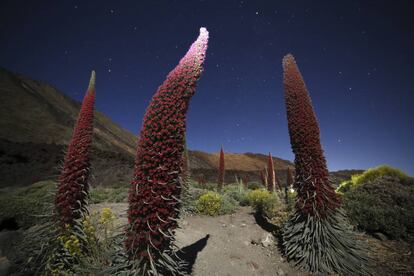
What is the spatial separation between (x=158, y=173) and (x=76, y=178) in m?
1.47

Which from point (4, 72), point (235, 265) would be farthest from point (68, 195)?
point (4, 72)

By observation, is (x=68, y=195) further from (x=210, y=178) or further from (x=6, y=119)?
(x=6, y=119)

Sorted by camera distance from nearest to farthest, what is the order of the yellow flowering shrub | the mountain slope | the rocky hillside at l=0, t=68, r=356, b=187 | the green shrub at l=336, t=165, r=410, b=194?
1. the yellow flowering shrub
2. the green shrub at l=336, t=165, r=410, b=194
3. the rocky hillside at l=0, t=68, r=356, b=187
4. the mountain slope

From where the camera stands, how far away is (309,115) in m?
3.95

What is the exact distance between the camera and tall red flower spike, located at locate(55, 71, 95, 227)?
8.73ft

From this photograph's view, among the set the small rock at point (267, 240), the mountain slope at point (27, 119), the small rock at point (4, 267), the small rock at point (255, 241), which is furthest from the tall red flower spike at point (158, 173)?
the mountain slope at point (27, 119)

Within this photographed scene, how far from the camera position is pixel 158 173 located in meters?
1.88

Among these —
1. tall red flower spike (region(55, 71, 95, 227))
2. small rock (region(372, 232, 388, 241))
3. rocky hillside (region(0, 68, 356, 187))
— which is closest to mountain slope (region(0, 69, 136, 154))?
rocky hillside (region(0, 68, 356, 187))

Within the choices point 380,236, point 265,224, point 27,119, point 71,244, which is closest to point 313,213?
point 380,236

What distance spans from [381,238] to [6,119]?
3964 centimetres

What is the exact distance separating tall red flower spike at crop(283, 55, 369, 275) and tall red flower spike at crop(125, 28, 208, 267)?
8.81ft

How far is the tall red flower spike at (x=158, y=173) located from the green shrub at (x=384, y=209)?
17.6 feet

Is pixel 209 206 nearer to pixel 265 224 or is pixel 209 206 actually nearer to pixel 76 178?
pixel 265 224

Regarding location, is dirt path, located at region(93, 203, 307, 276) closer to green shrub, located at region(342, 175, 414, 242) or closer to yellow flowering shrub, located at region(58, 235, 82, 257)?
yellow flowering shrub, located at region(58, 235, 82, 257)
